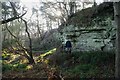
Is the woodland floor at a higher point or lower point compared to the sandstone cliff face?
lower

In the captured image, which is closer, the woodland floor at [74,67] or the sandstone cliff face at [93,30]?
the woodland floor at [74,67]

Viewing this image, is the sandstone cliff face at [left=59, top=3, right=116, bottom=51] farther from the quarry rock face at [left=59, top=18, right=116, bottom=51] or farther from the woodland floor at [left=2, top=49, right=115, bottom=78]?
the woodland floor at [left=2, top=49, right=115, bottom=78]

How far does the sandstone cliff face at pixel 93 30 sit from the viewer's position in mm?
11084

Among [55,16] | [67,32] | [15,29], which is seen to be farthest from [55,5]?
[67,32]

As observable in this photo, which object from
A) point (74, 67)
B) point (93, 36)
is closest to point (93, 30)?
point (93, 36)

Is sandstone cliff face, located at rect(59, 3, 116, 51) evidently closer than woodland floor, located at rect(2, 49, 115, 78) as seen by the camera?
No

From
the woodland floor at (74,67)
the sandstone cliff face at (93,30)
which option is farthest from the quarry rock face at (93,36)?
the woodland floor at (74,67)

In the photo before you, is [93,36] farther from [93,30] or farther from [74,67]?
[74,67]

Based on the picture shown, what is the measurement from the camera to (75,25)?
12.6 m

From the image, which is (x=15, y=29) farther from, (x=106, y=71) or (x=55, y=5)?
(x=106, y=71)

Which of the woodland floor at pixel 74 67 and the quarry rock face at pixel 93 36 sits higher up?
the quarry rock face at pixel 93 36

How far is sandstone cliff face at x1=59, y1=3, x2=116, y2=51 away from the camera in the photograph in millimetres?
11084

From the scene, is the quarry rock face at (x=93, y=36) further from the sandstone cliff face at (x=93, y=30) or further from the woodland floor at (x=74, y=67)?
the woodland floor at (x=74, y=67)

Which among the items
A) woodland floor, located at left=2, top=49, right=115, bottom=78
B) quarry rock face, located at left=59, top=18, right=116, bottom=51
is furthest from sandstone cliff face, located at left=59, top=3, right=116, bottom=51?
woodland floor, located at left=2, top=49, right=115, bottom=78
